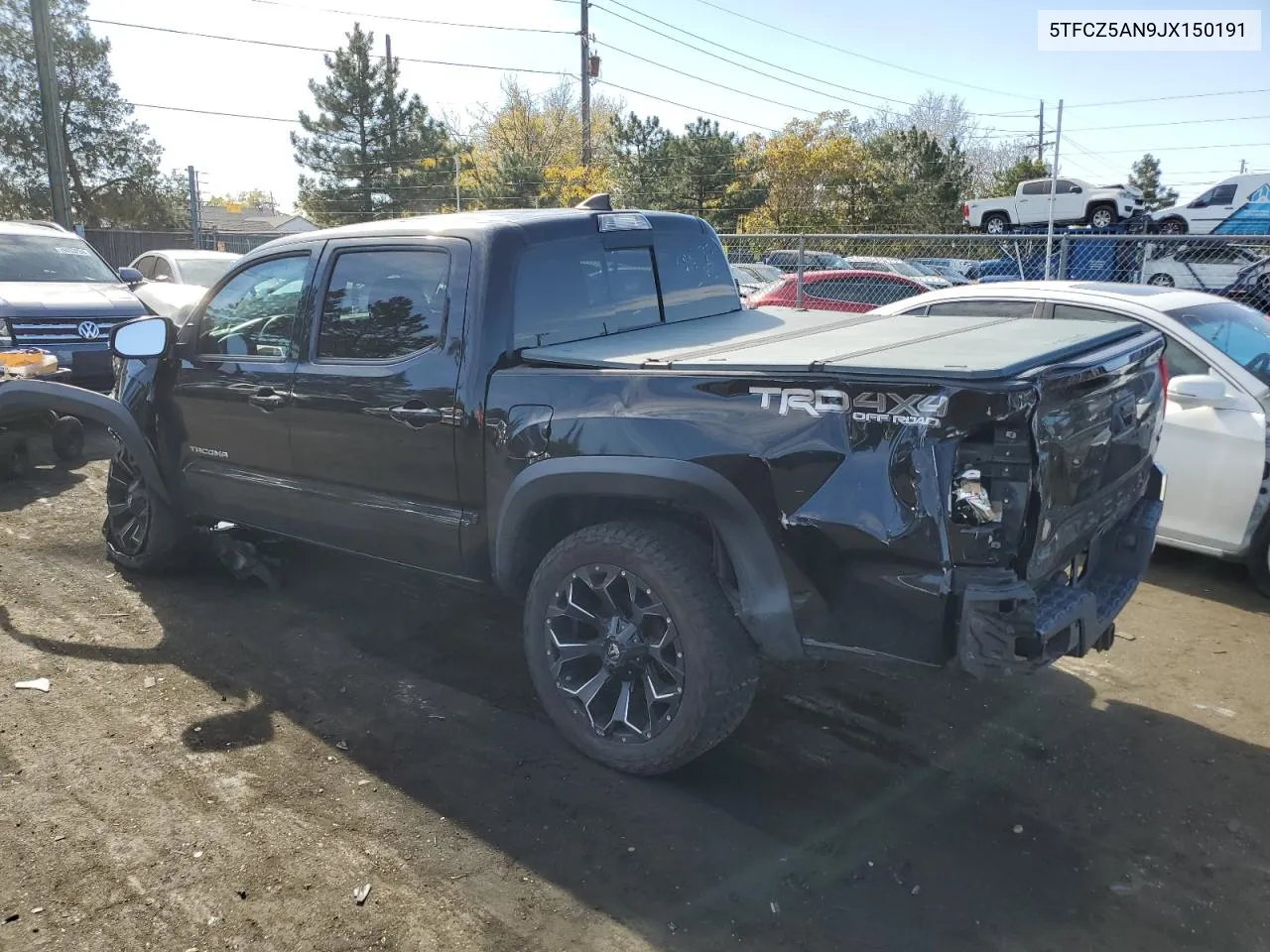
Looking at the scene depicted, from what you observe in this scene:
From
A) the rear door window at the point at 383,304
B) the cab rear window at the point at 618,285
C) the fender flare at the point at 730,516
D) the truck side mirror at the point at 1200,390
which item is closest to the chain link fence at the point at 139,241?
the rear door window at the point at 383,304

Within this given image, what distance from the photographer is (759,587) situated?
297cm

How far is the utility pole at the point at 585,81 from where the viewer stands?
3438 centimetres

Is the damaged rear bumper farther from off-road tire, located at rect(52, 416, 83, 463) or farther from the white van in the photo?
the white van

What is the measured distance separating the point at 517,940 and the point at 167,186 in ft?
137

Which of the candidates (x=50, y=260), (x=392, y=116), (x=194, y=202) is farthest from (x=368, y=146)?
(x=50, y=260)

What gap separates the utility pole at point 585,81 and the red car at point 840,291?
22069 mm

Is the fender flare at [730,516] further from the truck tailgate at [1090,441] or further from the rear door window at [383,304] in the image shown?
the rear door window at [383,304]

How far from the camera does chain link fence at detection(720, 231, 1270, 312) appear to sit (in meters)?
9.97

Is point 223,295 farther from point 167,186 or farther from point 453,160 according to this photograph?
point 167,186

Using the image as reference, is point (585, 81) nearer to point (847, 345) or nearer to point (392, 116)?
point (392, 116)

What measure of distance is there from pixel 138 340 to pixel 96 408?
757 millimetres

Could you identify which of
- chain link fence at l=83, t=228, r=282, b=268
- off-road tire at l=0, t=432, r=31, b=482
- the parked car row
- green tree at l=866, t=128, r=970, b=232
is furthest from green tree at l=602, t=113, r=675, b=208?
off-road tire at l=0, t=432, r=31, b=482

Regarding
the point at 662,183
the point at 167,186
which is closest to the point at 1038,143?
the point at 662,183

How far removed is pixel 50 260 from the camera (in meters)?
10.1
